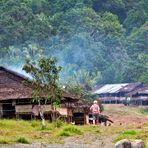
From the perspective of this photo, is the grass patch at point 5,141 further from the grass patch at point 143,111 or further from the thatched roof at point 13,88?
the grass patch at point 143,111

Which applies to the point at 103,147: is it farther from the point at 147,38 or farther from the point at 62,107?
the point at 147,38

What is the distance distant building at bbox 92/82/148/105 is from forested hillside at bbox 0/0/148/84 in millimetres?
3920

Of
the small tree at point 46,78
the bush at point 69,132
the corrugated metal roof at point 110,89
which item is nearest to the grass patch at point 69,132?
the bush at point 69,132

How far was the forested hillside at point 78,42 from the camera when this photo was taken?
8706cm

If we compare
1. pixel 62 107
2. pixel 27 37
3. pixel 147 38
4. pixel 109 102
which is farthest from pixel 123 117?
pixel 147 38

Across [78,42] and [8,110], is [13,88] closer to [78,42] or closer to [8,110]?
[8,110]

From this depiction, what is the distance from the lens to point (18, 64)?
247 feet

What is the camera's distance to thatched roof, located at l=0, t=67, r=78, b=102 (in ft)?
116

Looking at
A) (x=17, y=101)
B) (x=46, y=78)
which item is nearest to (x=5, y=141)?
(x=46, y=78)

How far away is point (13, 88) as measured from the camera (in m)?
36.9

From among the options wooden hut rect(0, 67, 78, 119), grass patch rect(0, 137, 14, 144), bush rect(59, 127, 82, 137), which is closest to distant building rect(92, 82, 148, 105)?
wooden hut rect(0, 67, 78, 119)

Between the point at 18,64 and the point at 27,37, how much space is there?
1536 centimetres

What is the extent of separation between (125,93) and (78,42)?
60.2ft

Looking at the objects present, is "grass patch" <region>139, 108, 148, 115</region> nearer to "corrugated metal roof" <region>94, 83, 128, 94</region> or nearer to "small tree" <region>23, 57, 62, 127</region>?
"corrugated metal roof" <region>94, 83, 128, 94</region>
